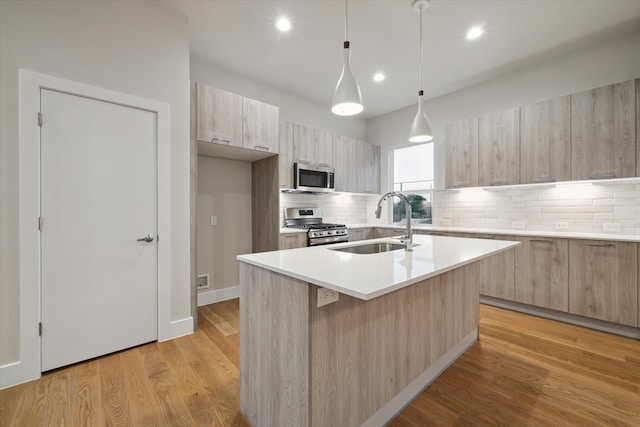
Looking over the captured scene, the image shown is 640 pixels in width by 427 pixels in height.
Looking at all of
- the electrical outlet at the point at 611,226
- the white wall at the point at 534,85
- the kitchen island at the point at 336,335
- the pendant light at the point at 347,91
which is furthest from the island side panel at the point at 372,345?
the white wall at the point at 534,85

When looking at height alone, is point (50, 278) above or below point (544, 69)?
below

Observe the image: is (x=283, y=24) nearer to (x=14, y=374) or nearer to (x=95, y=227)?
(x=95, y=227)

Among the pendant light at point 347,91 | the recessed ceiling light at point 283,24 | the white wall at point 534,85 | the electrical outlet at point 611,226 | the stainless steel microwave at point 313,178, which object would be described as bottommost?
the electrical outlet at point 611,226

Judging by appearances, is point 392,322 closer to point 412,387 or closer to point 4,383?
point 412,387

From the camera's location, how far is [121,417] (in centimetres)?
157

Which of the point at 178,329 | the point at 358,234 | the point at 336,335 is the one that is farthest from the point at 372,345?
the point at 358,234

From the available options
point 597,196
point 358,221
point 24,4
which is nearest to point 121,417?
point 24,4

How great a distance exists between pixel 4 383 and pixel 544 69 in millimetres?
5991

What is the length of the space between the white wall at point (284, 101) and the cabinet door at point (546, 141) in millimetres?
2813

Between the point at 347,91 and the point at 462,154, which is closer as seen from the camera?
the point at 347,91

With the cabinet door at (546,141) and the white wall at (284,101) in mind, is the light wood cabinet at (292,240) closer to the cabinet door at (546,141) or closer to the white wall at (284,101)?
the white wall at (284,101)

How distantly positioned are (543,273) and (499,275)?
0.43m

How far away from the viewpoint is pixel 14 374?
1.86 m

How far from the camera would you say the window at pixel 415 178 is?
4.68m
